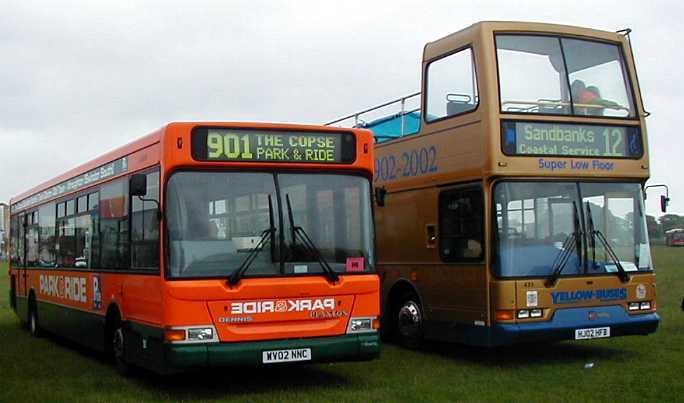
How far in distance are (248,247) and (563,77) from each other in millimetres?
5372

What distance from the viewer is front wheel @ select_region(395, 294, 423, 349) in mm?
14961

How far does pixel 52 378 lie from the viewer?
12.8 m

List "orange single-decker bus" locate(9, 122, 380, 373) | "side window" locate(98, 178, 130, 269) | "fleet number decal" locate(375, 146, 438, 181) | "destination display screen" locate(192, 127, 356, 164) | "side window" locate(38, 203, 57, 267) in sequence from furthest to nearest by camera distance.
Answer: "side window" locate(38, 203, 57, 267)
"fleet number decal" locate(375, 146, 438, 181)
"side window" locate(98, 178, 130, 269)
"destination display screen" locate(192, 127, 356, 164)
"orange single-decker bus" locate(9, 122, 380, 373)

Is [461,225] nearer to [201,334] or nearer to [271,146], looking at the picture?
[271,146]

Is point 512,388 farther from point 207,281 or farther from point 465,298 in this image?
point 207,281

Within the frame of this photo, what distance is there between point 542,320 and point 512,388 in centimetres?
183

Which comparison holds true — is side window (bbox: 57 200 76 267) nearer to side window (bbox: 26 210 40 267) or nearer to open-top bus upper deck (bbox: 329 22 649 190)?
side window (bbox: 26 210 40 267)

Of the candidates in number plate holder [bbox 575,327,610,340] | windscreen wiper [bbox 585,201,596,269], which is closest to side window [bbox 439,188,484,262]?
windscreen wiper [bbox 585,201,596,269]

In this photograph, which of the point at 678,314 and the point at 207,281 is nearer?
the point at 207,281

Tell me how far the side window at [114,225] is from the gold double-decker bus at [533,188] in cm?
317

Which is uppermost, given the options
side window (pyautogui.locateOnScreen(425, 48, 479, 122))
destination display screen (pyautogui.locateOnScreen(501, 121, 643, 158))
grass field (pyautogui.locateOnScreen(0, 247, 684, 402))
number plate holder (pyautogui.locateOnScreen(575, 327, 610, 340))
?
side window (pyautogui.locateOnScreen(425, 48, 479, 122))

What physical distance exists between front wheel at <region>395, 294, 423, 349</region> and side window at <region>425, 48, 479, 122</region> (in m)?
2.81

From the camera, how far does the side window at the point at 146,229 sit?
10930 mm

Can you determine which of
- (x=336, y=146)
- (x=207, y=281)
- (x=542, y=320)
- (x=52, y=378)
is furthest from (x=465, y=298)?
(x=52, y=378)
